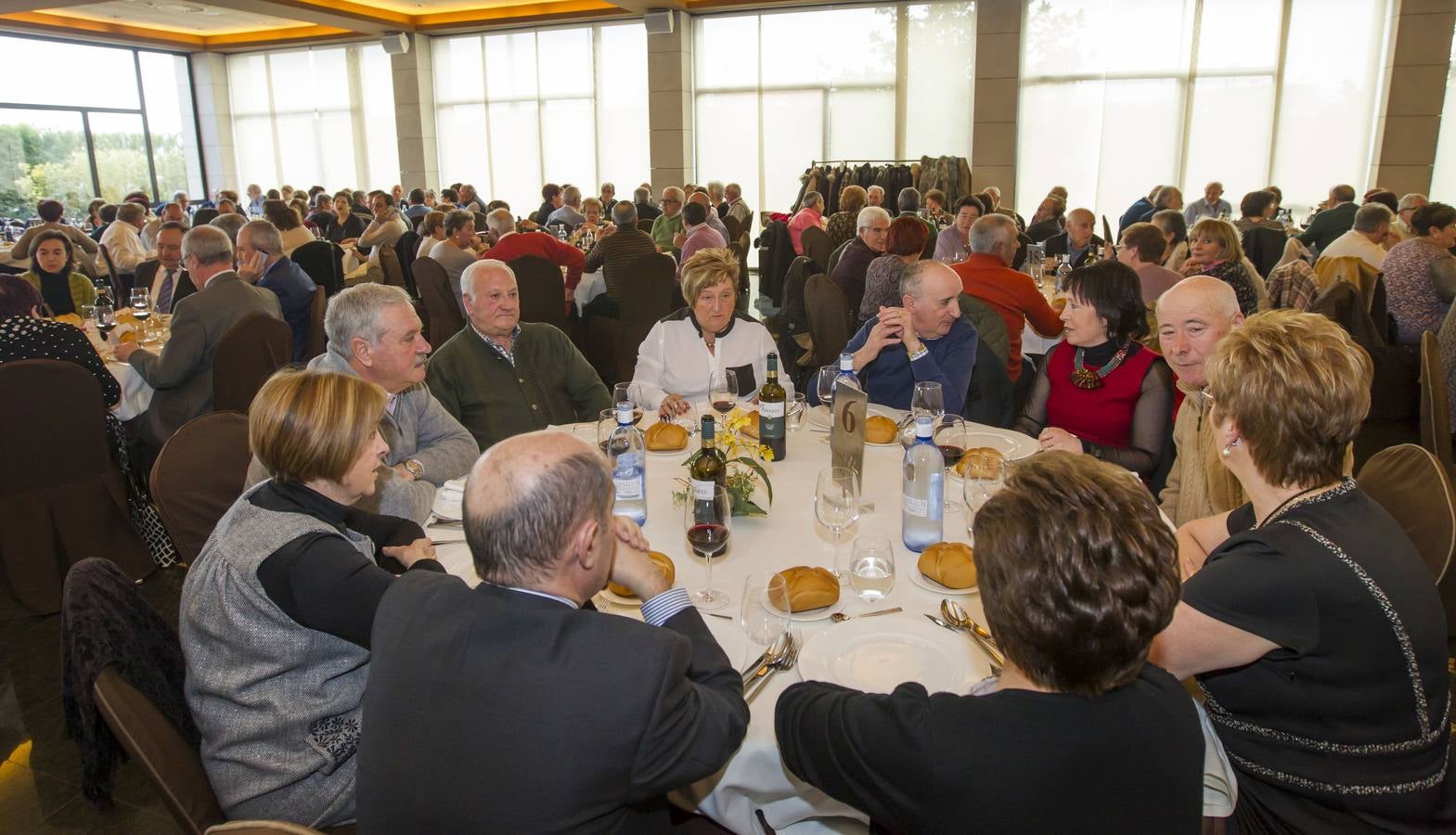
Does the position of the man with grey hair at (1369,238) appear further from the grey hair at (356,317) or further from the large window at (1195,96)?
the grey hair at (356,317)

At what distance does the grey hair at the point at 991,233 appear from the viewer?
495 cm

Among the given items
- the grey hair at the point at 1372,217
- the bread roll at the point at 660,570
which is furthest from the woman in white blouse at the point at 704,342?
the grey hair at the point at 1372,217

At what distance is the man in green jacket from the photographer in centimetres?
322

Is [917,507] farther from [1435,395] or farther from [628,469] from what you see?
[1435,395]

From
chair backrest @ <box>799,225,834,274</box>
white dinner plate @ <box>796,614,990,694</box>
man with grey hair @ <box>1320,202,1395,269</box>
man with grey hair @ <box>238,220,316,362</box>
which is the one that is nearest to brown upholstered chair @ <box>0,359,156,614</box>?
man with grey hair @ <box>238,220,316,362</box>

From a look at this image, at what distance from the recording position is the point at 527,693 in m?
1.10

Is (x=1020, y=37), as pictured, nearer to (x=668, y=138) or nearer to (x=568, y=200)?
(x=668, y=138)

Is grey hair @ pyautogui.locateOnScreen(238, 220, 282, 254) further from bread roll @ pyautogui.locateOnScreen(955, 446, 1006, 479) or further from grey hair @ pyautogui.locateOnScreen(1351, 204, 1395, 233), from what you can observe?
grey hair @ pyautogui.locateOnScreen(1351, 204, 1395, 233)

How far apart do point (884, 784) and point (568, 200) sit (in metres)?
10.2

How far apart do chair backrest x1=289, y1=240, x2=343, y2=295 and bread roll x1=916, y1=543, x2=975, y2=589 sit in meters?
6.40

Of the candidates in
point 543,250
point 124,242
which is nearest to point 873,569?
point 543,250

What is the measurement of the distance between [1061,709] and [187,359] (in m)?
4.11

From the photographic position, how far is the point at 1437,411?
10.2 feet

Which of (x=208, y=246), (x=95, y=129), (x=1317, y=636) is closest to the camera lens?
(x=1317, y=636)
